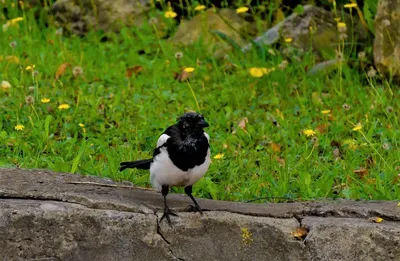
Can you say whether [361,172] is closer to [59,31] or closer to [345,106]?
[345,106]

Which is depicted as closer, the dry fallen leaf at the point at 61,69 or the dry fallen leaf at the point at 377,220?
the dry fallen leaf at the point at 377,220

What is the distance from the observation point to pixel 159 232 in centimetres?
399

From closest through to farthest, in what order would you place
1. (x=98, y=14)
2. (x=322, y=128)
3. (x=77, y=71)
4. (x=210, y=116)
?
(x=322, y=128) → (x=210, y=116) → (x=77, y=71) → (x=98, y=14)

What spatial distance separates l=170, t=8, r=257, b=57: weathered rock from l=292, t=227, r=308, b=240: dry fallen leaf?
3520 mm

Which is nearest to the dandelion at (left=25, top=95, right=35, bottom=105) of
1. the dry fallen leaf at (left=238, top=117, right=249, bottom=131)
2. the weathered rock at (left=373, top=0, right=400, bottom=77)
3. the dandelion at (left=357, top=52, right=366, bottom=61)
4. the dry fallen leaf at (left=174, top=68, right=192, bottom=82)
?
the dry fallen leaf at (left=174, top=68, right=192, bottom=82)

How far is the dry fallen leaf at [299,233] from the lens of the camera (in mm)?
4035

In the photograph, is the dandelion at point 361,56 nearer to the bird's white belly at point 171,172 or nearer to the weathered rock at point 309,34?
the weathered rock at point 309,34

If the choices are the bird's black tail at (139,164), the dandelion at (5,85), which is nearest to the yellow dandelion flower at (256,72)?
the dandelion at (5,85)

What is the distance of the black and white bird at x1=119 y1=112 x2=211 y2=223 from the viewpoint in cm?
401

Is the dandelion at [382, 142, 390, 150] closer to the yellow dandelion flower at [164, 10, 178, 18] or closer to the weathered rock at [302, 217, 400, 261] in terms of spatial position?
the weathered rock at [302, 217, 400, 261]

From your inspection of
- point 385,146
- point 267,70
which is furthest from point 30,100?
point 385,146

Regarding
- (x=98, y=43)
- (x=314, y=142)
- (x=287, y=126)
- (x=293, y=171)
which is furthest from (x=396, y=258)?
(x=98, y=43)

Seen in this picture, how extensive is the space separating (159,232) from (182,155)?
1.26 ft

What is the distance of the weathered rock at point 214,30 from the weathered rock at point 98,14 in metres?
0.50
